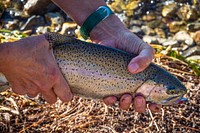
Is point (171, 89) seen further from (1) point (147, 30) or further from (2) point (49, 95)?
(1) point (147, 30)

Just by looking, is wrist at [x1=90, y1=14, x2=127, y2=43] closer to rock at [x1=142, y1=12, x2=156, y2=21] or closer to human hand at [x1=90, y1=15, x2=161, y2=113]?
human hand at [x1=90, y1=15, x2=161, y2=113]

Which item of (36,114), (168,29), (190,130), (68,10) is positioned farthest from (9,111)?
(168,29)

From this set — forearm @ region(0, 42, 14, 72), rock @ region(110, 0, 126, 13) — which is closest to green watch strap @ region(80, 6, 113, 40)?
forearm @ region(0, 42, 14, 72)

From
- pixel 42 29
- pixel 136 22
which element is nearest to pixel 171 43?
pixel 136 22

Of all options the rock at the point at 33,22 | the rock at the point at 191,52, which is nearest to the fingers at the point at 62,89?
the rock at the point at 191,52

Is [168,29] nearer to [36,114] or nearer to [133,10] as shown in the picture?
[133,10]

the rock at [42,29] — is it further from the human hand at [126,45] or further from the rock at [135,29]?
the human hand at [126,45]
